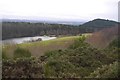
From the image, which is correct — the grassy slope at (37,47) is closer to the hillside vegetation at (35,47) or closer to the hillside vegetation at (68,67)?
the hillside vegetation at (35,47)

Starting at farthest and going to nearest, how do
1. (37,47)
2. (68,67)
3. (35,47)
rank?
(37,47) → (35,47) → (68,67)

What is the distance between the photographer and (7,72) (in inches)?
301

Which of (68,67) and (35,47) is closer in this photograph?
(68,67)

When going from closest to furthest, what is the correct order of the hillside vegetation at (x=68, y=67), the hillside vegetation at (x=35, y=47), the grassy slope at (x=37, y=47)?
the hillside vegetation at (x=68, y=67) → the hillside vegetation at (x=35, y=47) → the grassy slope at (x=37, y=47)

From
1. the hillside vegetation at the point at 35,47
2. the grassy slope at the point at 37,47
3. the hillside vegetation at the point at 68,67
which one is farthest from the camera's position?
the grassy slope at the point at 37,47

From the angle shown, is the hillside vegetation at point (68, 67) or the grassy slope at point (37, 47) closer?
the hillside vegetation at point (68, 67)

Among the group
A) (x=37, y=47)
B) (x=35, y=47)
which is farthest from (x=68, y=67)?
(x=37, y=47)

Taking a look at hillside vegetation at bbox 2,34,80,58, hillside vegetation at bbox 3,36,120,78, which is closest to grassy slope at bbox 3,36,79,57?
hillside vegetation at bbox 2,34,80,58

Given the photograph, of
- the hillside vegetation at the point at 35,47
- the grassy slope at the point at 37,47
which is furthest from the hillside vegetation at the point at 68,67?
the grassy slope at the point at 37,47

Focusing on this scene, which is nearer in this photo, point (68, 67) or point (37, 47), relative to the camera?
point (68, 67)

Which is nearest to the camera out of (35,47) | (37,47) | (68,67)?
(68,67)

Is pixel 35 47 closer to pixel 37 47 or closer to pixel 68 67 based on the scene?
pixel 37 47

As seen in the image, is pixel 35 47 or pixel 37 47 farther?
pixel 37 47

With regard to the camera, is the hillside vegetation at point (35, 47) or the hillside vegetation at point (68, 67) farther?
the hillside vegetation at point (35, 47)
